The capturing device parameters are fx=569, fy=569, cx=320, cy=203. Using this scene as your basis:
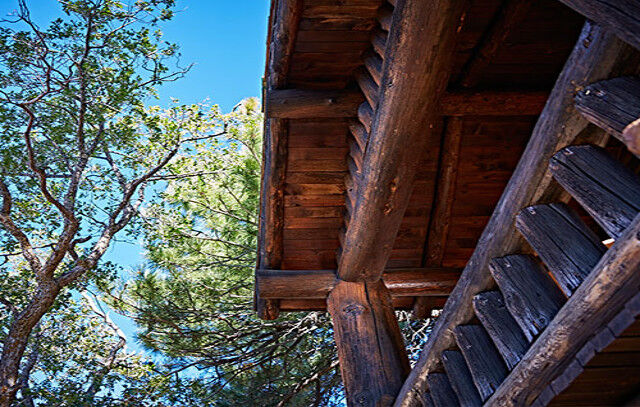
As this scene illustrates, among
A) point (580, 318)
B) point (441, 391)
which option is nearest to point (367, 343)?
point (441, 391)

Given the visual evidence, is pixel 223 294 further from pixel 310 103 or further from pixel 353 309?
pixel 310 103

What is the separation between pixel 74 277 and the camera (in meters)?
8.13

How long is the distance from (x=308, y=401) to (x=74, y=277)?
3750 millimetres

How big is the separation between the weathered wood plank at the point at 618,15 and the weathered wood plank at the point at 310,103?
184 cm

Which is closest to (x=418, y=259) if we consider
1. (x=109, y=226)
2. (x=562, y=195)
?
(x=562, y=195)

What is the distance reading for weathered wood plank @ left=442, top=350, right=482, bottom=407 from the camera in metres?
2.23

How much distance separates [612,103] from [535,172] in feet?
1.40

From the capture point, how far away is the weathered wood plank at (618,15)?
128cm

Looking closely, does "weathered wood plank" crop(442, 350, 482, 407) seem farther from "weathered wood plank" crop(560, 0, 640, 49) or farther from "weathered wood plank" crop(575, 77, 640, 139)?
"weathered wood plank" crop(560, 0, 640, 49)

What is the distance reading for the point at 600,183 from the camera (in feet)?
4.99

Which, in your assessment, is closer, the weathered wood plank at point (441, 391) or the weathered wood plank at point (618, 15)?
the weathered wood plank at point (618, 15)

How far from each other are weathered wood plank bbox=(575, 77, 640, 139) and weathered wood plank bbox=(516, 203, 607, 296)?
35cm

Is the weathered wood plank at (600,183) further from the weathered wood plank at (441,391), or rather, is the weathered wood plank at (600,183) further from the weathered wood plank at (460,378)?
the weathered wood plank at (441,391)

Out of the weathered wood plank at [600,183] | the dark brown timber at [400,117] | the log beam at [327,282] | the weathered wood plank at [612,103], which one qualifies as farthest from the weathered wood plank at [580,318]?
the log beam at [327,282]
